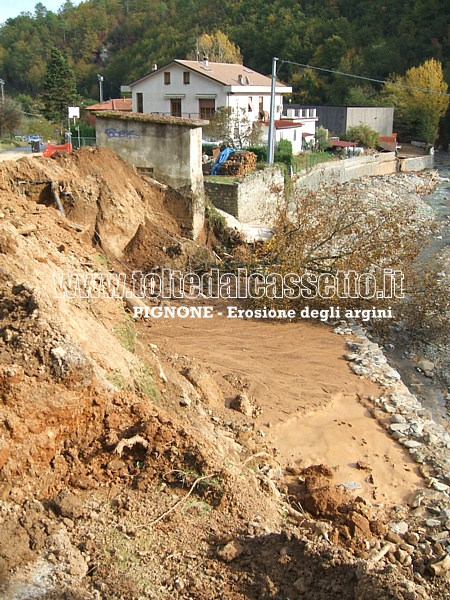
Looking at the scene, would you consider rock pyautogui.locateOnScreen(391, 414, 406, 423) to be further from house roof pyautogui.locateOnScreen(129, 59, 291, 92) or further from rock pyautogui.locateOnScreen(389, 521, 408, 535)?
house roof pyautogui.locateOnScreen(129, 59, 291, 92)

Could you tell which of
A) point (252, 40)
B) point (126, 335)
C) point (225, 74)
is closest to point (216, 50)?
point (252, 40)

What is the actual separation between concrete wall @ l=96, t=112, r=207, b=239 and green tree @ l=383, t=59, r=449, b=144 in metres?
43.2

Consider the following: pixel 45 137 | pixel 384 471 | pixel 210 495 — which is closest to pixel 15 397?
pixel 210 495

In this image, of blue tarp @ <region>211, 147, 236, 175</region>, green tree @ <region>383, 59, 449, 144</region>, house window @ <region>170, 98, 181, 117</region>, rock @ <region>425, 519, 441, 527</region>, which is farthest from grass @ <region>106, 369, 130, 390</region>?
green tree @ <region>383, 59, 449, 144</region>

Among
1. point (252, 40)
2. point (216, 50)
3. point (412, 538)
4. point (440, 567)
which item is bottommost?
point (412, 538)

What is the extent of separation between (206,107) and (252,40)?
171 feet

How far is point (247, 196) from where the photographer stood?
24578 millimetres

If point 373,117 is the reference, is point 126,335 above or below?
below

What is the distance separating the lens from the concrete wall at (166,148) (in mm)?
19891

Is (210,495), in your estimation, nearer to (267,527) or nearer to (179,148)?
(267,527)

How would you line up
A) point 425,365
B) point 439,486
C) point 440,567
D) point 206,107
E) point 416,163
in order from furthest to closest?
point 416,163 < point 206,107 < point 425,365 < point 439,486 < point 440,567

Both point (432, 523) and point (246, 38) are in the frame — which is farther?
point (246, 38)

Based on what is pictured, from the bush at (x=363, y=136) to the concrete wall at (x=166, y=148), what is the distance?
3376cm

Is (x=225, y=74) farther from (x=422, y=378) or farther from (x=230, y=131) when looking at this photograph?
(x=422, y=378)
